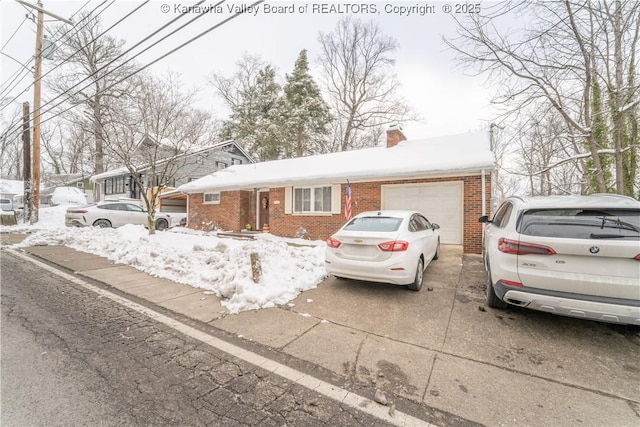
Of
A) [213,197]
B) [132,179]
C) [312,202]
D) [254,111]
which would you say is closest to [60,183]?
[132,179]

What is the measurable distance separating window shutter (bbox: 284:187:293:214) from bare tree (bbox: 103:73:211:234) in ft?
14.5

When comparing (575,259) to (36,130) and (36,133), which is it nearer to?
(36,130)

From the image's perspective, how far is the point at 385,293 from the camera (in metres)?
4.88

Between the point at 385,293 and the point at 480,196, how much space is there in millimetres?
5611

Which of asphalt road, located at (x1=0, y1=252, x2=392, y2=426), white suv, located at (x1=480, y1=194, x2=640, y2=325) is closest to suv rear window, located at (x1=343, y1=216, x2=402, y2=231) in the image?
white suv, located at (x1=480, y1=194, x2=640, y2=325)

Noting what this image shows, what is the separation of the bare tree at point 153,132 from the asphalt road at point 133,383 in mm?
7753

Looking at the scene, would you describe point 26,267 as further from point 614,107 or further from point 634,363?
point 614,107

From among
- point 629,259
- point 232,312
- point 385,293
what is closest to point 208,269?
point 232,312

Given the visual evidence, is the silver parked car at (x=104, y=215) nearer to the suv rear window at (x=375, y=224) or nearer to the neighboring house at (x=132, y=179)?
the neighboring house at (x=132, y=179)

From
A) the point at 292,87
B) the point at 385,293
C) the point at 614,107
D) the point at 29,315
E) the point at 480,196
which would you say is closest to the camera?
the point at 29,315

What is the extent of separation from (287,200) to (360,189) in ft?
12.1

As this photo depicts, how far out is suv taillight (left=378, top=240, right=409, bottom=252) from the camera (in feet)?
14.8

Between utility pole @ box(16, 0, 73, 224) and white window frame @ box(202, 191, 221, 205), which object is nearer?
utility pole @ box(16, 0, 73, 224)

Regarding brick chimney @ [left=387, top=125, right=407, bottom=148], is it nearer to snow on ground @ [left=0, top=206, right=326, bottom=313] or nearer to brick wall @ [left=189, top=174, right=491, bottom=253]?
brick wall @ [left=189, top=174, right=491, bottom=253]
